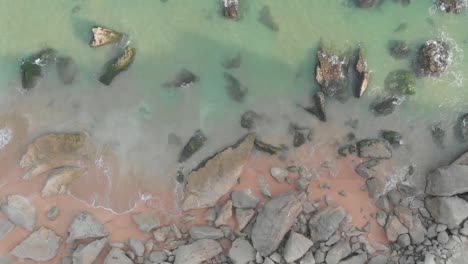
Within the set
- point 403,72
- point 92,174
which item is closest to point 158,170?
point 92,174

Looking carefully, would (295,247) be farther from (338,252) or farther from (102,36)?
(102,36)

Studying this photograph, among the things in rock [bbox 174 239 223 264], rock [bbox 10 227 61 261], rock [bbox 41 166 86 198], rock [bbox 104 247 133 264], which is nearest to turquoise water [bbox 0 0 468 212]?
rock [bbox 41 166 86 198]

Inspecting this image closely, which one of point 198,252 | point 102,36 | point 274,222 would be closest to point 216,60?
point 102,36

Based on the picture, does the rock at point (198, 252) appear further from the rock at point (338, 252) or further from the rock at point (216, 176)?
the rock at point (338, 252)

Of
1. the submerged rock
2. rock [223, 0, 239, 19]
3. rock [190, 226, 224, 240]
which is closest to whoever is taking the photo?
rock [190, 226, 224, 240]

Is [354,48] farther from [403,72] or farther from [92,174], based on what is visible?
[92,174]

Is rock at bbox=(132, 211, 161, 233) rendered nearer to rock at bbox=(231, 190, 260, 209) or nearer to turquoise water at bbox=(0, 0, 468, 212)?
rock at bbox=(231, 190, 260, 209)

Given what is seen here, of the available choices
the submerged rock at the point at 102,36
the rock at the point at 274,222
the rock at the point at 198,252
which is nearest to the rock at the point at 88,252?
the rock at the point at 198,252
